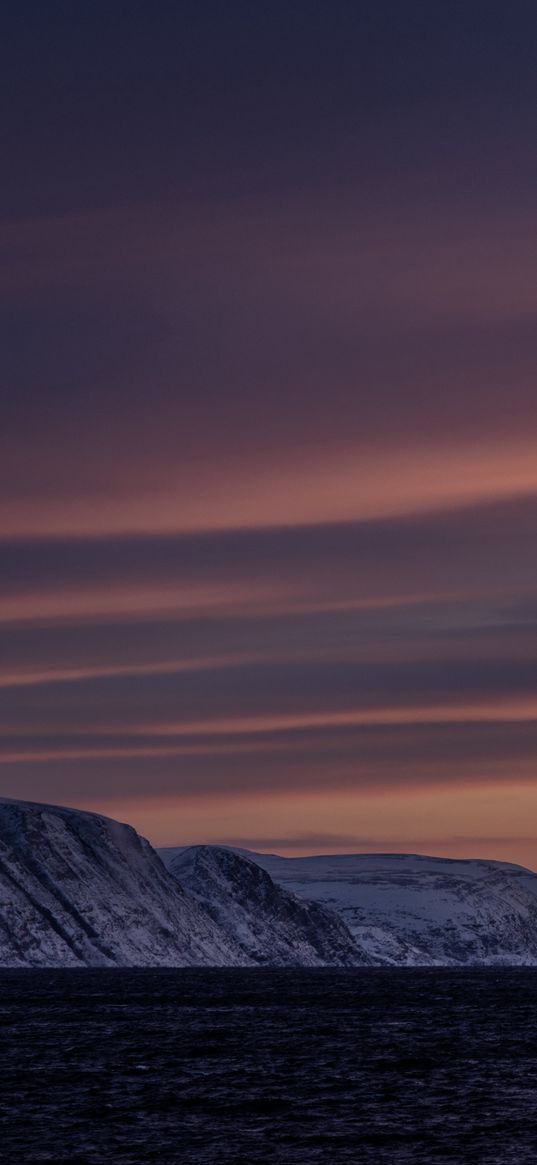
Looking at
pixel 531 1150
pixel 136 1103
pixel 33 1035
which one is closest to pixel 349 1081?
pixel 136 1103

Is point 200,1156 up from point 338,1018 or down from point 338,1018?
down

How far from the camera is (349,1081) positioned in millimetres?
84250

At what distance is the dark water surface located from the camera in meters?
60.2

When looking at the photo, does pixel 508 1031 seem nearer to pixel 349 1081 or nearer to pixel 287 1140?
pixel 349 1081

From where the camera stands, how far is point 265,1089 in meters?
80.1

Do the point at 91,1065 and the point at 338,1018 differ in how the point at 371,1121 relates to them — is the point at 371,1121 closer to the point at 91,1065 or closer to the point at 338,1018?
the point at 91,1065

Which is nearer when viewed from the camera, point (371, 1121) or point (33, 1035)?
point (371, 1121)

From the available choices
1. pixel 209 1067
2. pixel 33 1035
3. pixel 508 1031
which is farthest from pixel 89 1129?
pixel 508 1031

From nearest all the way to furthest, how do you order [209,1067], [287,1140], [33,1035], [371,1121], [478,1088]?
[287,1140] → [371,1121] → [478,1088] → [209,1067] → [33,1035]

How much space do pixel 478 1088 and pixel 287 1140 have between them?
2016 centimetres

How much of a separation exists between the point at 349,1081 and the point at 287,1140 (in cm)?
2245

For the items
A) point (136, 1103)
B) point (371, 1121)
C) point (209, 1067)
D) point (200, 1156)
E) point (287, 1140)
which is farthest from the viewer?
point (209, 1067)

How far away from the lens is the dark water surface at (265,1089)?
2368 inches

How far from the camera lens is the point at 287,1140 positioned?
205 ft
